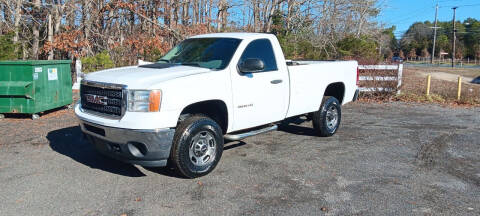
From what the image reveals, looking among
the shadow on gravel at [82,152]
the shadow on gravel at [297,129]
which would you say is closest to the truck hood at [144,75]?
the shadow on gravel at [82,152]

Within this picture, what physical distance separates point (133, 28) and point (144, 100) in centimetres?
1412

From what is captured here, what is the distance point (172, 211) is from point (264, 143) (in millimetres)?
3128

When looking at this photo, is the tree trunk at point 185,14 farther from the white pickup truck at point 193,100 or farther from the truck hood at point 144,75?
the truck hood at point 144,75

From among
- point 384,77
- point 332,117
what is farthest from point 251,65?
point 384,77

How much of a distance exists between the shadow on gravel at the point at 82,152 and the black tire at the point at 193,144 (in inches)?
30.0

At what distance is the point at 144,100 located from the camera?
4.30 meters

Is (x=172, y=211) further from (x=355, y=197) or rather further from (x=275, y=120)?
(x=275, y=120)

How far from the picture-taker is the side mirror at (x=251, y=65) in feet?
16.9

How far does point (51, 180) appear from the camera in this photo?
4.80 metres

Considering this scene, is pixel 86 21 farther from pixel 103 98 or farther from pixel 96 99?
pixel 103 98

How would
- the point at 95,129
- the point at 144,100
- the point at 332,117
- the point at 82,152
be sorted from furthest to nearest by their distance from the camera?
1. the point at 332,117
2. the point at 82,152
3. the point at 95,129
4. the point at 144,100

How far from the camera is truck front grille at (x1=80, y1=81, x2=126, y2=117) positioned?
4484mm

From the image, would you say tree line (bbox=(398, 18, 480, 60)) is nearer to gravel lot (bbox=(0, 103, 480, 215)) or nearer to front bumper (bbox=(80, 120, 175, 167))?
gravel lot (bbox=(0, 103, 480, 215))

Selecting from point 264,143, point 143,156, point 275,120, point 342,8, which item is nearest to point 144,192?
point 143,156
